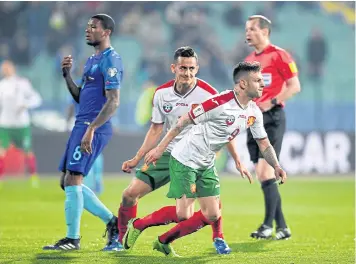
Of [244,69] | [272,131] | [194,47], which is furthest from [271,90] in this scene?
[194,47]

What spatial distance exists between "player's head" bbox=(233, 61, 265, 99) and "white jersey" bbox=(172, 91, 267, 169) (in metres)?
0.10

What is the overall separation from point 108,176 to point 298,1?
877cm

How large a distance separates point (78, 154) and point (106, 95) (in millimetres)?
560

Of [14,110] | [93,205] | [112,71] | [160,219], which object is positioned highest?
[14,110]

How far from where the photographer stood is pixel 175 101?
7.68 meters

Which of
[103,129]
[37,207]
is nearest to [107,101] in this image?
[103,129]

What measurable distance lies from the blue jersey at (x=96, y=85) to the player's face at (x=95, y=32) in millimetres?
122

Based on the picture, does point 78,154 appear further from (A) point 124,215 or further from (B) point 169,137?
(B) point 169,137

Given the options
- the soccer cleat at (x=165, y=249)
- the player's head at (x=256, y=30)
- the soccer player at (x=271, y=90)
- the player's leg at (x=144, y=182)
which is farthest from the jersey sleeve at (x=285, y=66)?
the soccer cleat at (x=165, y=249)

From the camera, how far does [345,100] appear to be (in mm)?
21734

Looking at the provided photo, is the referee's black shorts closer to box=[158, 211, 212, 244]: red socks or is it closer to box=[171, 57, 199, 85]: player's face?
box=[171, 57, 199, 85]: player's face

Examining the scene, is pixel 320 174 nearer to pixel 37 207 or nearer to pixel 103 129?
pixel 37 207

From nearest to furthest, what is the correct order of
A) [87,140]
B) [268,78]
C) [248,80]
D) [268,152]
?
1. [248,80]
2. [268,152]
3. [87,140]
4. [268,78]

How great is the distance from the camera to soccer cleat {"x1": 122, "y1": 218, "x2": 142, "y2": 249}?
769 centimetres
